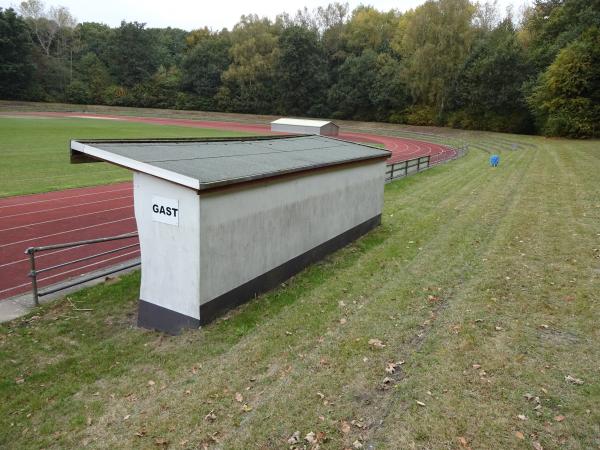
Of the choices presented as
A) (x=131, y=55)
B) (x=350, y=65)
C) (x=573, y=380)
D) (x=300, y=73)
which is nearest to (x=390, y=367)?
(x=573, y=380)

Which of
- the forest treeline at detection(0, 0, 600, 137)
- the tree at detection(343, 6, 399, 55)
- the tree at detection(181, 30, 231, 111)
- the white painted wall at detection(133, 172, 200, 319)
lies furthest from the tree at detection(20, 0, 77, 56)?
the white painted wall at detection(133, 172, 200, 319)

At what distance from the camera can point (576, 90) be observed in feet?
148

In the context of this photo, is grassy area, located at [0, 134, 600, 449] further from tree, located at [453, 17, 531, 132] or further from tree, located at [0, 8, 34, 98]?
tree, located at [0, 8, 34, 98]

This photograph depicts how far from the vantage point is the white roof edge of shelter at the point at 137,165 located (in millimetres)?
6529

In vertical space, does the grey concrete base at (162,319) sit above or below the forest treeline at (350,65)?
below

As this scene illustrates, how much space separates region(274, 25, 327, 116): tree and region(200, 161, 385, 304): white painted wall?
7120 cm

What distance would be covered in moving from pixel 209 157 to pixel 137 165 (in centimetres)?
157

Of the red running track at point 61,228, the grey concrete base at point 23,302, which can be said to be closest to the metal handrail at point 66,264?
the grey concrete base at point 23,302

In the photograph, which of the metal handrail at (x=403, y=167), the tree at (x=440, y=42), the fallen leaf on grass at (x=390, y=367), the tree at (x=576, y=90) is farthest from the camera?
the tree at (x=440, y=42)

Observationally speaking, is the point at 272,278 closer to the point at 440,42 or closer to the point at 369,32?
the point at 440,42

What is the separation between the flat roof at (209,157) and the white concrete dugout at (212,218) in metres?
0.02

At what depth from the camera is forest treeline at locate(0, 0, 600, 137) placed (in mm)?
51906

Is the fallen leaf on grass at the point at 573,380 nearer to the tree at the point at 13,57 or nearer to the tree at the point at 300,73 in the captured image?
the tree at the point at 300,73

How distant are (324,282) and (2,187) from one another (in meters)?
16.0
